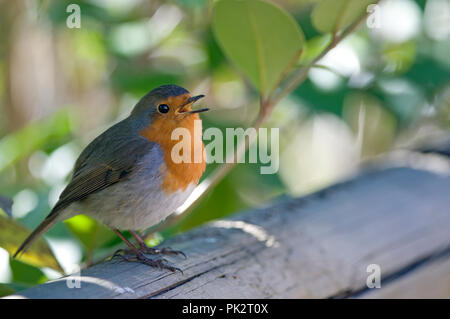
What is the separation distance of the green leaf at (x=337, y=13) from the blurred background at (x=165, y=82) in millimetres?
688

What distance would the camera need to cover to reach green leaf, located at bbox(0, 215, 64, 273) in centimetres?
200

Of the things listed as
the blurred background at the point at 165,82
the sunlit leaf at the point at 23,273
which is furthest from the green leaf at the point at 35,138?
the sunlit leaf at the point at 23,273

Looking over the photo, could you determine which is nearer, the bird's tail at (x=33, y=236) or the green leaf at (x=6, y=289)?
the green leaf at (x=6, y=289)

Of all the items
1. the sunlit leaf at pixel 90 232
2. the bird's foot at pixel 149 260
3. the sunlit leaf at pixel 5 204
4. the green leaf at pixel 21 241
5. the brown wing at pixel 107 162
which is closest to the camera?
the sunlit leaf at pixel 5 204

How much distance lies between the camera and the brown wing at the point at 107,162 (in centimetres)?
214

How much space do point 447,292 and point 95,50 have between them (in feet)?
Answer: 7.79

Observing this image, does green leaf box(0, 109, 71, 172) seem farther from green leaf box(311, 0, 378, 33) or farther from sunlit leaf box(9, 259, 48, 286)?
green leaf box(311, 0, 378, 33)

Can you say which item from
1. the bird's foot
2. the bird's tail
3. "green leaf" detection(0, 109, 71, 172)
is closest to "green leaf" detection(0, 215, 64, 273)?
the bird's tail

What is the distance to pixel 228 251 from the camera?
2.01 metres

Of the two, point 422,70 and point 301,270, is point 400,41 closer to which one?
point 422,70

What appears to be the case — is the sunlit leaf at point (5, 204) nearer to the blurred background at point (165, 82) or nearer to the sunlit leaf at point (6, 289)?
the sunlit leaf at point (6, 289)

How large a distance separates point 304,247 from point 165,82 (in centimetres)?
130

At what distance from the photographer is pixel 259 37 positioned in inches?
83.5
